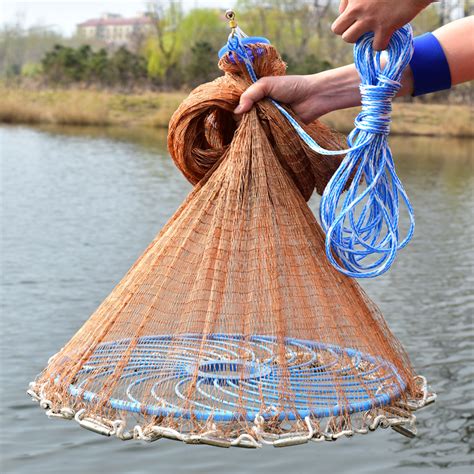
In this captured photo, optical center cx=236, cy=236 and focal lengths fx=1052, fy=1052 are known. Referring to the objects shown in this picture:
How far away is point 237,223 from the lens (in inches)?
108

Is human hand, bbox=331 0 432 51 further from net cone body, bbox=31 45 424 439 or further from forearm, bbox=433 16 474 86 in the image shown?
net cone body, bbox=31 45 424 439

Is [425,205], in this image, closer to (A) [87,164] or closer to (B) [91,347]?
(A) [87,164]

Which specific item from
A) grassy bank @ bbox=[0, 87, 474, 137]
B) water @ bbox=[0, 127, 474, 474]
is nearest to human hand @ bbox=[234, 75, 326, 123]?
water @ bbox=[0, 127, 474, 474]

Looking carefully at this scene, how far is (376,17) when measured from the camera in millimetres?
2438

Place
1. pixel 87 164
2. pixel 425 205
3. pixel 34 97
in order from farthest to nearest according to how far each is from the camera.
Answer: pixel 34 97
pixel 87 164
pixel 425 205

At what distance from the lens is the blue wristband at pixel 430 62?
2.71 metres

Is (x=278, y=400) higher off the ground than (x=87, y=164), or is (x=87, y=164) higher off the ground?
(x=278, y=400)

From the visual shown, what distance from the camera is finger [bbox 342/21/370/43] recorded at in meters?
2.47

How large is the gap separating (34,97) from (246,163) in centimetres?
3175

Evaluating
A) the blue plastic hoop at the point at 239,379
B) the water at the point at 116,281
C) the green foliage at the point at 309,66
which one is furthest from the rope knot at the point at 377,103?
the green foliage at the point at 309,66

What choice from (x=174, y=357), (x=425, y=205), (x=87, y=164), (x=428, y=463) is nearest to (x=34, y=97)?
(x=87, y=164)

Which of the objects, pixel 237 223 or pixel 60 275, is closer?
pixel 237 223

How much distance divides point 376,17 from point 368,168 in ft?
1.38

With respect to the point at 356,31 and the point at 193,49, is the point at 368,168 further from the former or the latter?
the point at 193,49
